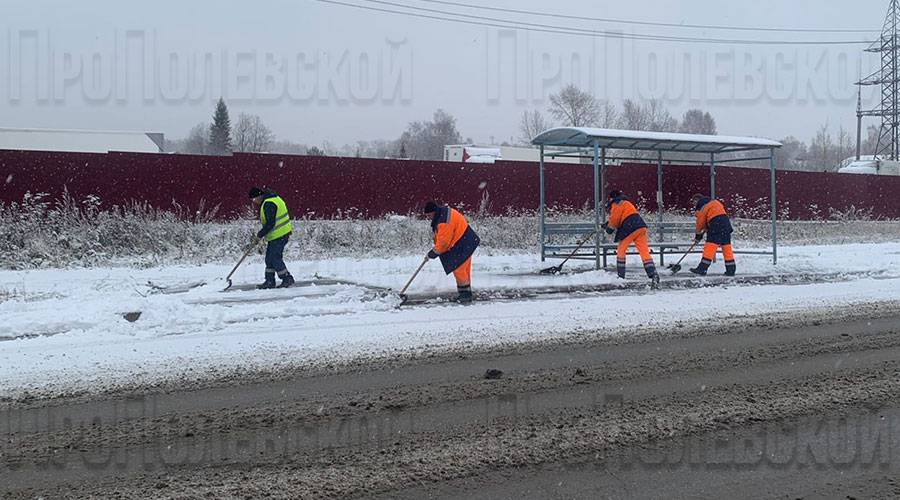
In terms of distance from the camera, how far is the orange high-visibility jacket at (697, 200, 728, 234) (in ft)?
45.9

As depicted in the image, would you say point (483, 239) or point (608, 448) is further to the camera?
point (483, 239)

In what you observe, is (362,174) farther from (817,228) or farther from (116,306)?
(817,228)

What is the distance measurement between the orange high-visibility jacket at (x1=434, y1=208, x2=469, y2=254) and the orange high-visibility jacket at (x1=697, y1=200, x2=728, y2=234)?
19.2 feet

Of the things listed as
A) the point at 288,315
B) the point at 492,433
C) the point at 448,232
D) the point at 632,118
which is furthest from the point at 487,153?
the point at 492,433

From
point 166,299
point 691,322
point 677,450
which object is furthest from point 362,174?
point 677,450

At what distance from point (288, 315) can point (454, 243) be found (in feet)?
8.83

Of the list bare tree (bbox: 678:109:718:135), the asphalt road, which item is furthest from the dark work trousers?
bare tree (bbox: 678:109:718:135)

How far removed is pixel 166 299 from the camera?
31.4 feet

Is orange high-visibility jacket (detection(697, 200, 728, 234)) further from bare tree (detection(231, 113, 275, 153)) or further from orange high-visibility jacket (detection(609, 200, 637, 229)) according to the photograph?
bare tree (detection(231, 113, 275, 153))

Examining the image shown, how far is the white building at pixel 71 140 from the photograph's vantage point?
37.2m

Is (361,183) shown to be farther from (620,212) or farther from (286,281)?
(620,212)

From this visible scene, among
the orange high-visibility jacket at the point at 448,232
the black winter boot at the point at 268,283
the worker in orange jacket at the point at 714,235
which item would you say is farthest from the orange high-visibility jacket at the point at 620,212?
the black winter boot at the point at 268,283

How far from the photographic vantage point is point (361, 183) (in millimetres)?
21188

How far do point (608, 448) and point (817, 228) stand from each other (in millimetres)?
23810
